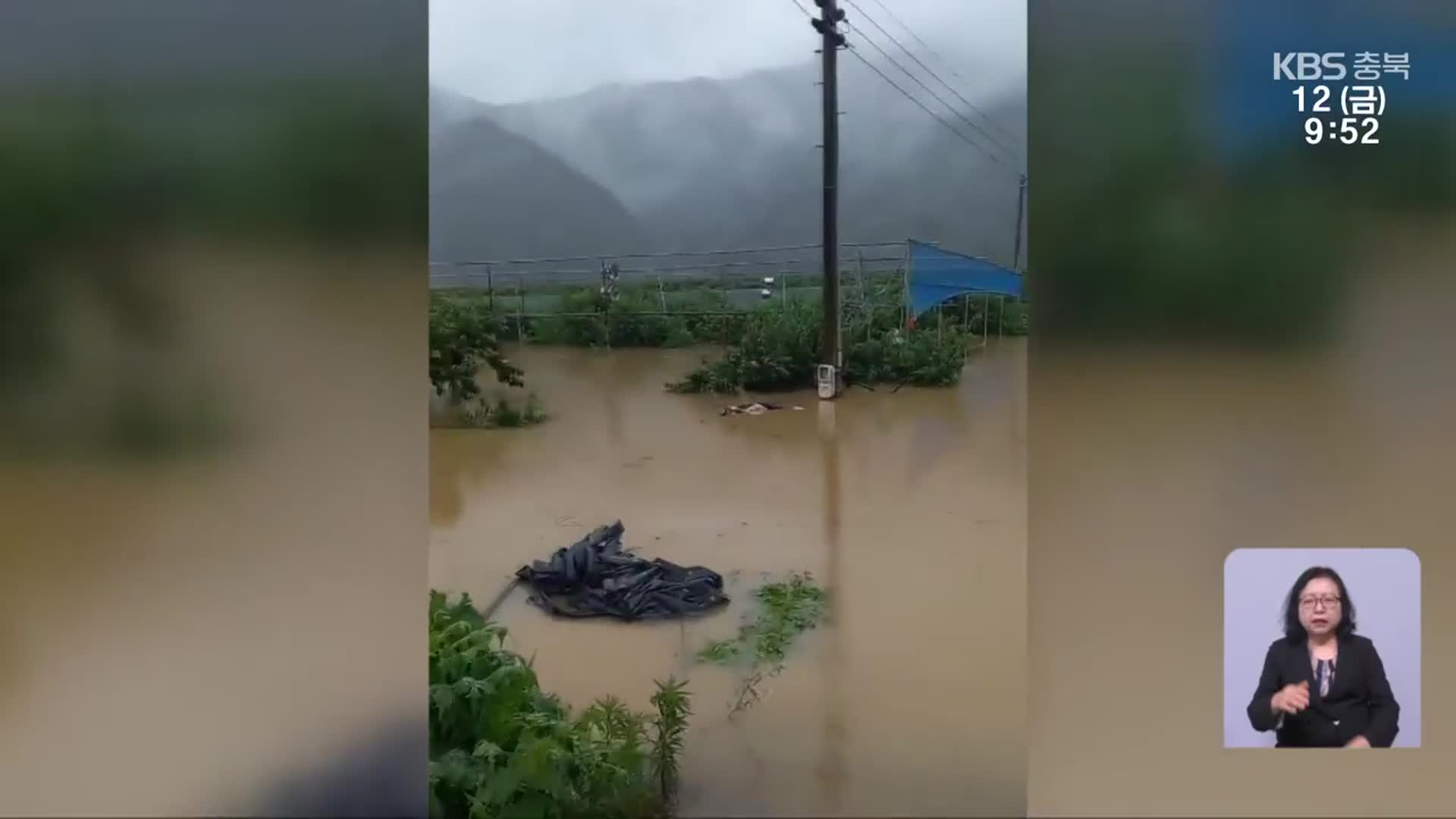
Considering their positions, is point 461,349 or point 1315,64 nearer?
point 1315,64

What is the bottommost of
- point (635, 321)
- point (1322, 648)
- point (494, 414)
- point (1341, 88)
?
point (1322, 648)

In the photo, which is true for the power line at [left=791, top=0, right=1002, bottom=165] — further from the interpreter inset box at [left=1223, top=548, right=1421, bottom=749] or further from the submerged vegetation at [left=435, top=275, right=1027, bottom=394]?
the interpreter inset box at [left=1223, top=548, right=1421, bottom=749]

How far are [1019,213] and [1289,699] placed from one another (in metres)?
1.36

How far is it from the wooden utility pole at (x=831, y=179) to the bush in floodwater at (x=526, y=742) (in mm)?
934

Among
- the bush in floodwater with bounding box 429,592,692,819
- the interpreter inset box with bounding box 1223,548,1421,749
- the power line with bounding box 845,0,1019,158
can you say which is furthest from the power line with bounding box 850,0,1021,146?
the bush in floodwater with bounding box 429,592,692,819

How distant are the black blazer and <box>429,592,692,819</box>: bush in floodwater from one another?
1420 mm

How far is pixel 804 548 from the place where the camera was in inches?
98.6

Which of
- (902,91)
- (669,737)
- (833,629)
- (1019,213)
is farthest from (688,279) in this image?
(669,737)

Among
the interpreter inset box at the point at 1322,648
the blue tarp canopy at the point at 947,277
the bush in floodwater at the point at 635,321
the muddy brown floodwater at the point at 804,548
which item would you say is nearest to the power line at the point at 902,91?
the blue tarp canopy at the point at 947,277

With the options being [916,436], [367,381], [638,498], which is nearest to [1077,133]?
[916,436]

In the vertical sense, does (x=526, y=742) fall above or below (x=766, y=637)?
below

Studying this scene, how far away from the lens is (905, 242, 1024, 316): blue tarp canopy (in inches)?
97.0

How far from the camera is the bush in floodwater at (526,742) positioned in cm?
239

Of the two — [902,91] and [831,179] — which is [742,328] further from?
[902,91]
